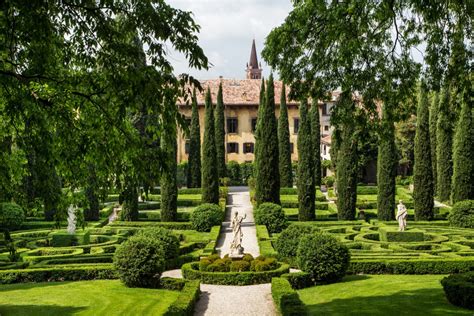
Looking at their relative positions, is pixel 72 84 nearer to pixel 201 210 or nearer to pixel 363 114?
pixel 363 114

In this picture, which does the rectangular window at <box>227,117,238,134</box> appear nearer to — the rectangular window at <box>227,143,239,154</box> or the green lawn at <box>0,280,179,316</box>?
the rectangular window at <box>227,143,239,154</box>

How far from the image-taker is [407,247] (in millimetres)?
23531

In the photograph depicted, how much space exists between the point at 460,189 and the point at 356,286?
64.2 feet

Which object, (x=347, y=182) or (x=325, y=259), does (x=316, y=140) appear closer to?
(x=347, y=182)

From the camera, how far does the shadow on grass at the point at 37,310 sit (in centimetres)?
1426

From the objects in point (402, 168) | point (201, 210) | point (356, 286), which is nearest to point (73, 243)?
point (201, 210)

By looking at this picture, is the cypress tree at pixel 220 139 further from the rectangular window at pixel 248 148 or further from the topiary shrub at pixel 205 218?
the topiary shrub at pixel 205 218

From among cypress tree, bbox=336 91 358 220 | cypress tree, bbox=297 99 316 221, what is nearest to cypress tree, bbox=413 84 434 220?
cypress tree, bbox=336 91 358 220

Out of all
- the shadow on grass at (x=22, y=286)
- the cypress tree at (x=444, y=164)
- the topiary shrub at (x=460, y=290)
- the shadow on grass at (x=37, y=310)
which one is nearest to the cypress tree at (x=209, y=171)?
the cypress tree at (x=444, y=164)

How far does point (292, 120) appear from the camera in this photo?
2468 inches

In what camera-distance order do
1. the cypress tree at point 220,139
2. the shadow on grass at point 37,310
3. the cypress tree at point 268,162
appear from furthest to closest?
the cypress tree at point 220,139, the cypress tree at point 268,162, the shadow on grass at point 37,310

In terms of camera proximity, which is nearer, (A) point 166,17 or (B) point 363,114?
(A) point 166,17

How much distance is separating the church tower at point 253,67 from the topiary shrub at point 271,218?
65.3m

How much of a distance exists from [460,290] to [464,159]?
23078 mm
